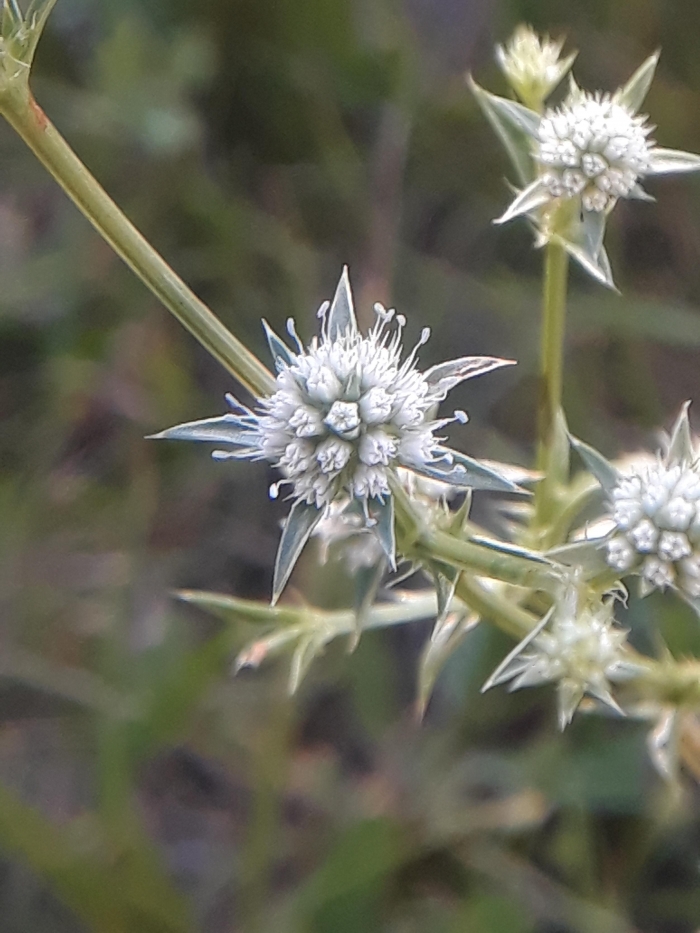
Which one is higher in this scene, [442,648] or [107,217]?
[107,217]

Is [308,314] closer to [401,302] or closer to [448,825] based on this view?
[401,302]

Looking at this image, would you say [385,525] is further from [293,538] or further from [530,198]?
[530,198]

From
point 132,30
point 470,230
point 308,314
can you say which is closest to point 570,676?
point 308,314

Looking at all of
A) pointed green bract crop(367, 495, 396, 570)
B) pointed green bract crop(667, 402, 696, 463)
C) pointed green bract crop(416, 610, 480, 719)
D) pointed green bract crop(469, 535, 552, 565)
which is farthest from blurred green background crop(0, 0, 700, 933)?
pointed green bract crop(367, 495, 396, 570)

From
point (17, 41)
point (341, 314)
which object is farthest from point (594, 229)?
point (17, 41)

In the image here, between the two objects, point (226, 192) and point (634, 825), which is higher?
point (226, 192)

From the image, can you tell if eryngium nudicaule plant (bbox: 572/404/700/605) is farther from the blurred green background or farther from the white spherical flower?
the blurred green background
